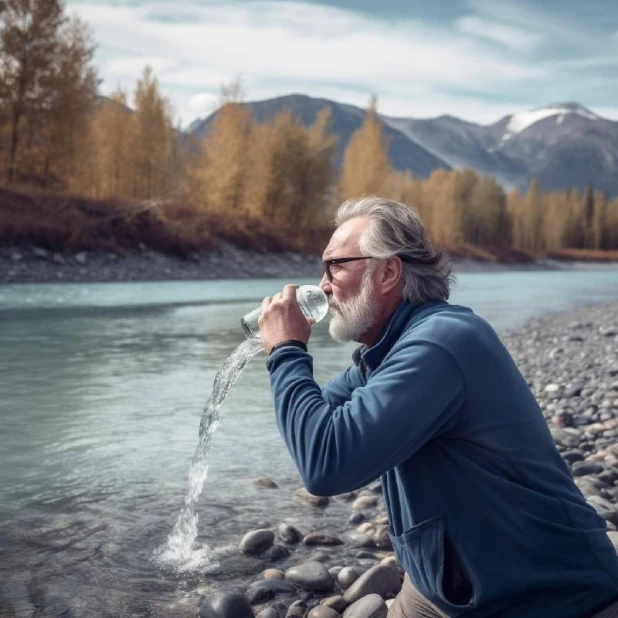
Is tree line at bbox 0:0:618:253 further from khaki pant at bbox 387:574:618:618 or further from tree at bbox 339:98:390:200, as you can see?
khaki pant at bbox 387:574:618:618

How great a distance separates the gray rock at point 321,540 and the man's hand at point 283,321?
2.59 metres

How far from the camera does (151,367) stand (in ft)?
37.6

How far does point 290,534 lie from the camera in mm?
4602

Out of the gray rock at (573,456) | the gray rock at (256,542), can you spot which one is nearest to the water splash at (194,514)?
the gray rock at (256,542)

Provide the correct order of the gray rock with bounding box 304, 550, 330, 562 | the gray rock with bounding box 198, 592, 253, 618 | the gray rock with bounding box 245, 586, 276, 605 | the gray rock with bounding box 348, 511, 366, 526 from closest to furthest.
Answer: the gray rock with bounding box 198, 592, 253, 618
the gray rock with bounding box 245, 586, 276, 605
the gray rock with bounding box 304, 550, 330, 562
the gray rock with bounding box 348, 511, 366, 526

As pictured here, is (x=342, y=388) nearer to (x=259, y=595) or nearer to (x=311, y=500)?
(x=259, y=595)

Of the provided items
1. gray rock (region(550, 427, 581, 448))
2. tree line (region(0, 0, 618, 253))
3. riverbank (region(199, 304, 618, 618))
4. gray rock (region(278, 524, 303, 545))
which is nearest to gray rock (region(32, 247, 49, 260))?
tree line (region(0, 0, 618, 253))

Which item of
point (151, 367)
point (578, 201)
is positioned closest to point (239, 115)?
point (151, 367)

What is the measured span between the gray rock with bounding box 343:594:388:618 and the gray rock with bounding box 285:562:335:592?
44cm

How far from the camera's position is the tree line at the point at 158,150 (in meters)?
37.1

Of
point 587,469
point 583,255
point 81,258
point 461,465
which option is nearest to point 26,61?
point 81,258

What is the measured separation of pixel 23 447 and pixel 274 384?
17.2 ft

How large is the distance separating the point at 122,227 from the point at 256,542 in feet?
113

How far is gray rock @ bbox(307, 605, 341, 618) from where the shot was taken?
3479 millimetres
